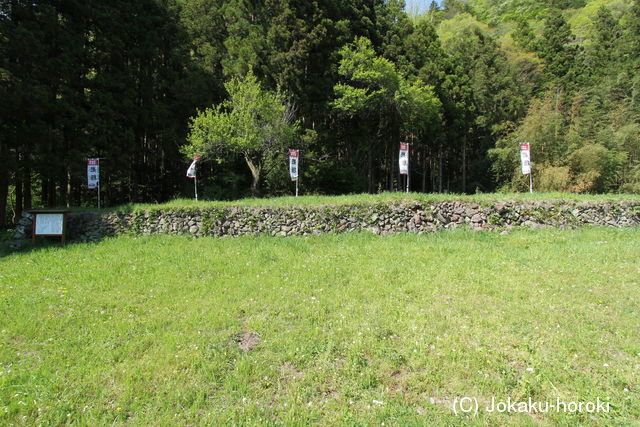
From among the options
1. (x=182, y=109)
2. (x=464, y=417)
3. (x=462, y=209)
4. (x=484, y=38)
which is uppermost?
(x=484, y=38)

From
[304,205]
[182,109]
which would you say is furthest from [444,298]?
[182,109]

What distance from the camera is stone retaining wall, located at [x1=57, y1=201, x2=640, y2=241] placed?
32.7ft

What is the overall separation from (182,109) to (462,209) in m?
16.7

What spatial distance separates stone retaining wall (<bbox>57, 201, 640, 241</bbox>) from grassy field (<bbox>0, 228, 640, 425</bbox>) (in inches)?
115

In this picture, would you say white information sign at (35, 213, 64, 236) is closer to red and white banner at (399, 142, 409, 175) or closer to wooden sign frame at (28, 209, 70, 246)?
wooden sign frame at (28, 209, 70, 246)

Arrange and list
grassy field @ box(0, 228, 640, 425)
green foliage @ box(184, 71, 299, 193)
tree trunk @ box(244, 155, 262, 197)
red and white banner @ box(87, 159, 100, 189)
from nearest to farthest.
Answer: grassy field @ box(0, 228, 640, 425), red and white banner @ box(87, 159, 100, 189), green foliage @ box(184, 71, 299, 193), tree trunk @ box(244, 155, 262, 197)

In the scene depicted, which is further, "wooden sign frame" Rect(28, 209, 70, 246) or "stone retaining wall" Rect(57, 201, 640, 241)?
"stone retaining wall" Rect(57, 201, 640, 241)

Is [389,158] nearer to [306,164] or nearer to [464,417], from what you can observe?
[306,164]

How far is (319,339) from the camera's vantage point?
3.92 meters

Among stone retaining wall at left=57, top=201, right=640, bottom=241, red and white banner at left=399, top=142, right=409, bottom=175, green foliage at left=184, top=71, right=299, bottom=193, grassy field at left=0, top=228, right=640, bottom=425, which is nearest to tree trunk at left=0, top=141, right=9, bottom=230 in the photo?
stone retaining wall at left=57, top=201, right=640, bottom=241

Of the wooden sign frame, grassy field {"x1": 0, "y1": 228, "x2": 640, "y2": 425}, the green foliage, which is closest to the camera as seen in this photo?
grassy field {"x1": 0, "y1": 228, "x2": 640, "y2": 425}

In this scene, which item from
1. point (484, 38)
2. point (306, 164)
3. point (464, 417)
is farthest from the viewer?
point (484, 38)

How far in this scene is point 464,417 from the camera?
2748 mm

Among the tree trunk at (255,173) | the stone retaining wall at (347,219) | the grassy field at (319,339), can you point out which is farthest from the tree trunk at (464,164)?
the grassy field at (319,339)
